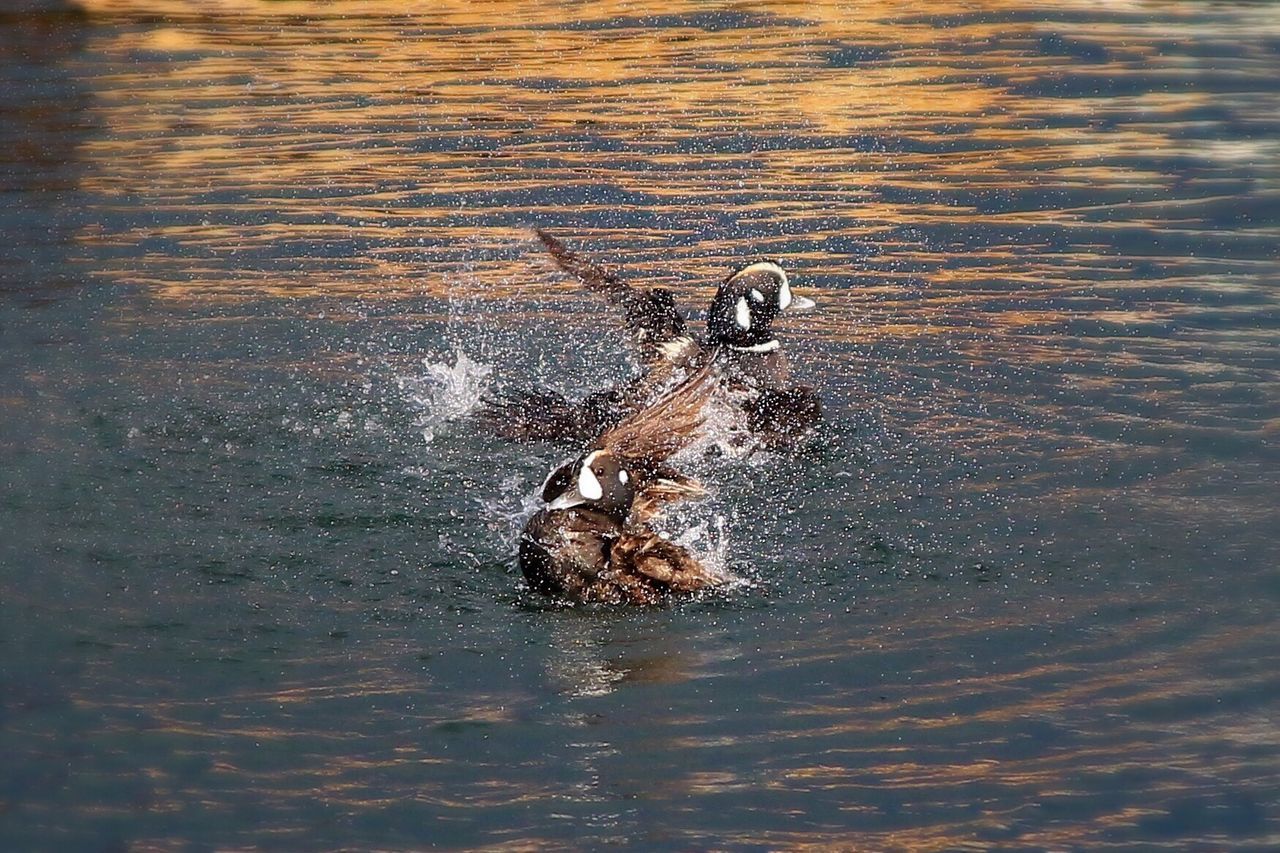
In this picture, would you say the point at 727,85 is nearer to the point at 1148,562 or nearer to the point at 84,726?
the point at 1148,562

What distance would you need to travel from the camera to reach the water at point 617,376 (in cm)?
712

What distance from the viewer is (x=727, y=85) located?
53.5 feet

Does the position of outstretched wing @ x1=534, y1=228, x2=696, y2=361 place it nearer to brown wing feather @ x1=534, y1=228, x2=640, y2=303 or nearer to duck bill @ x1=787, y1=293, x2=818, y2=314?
brown wing feather @ x1=534, y1=228, x2=640, y2=303

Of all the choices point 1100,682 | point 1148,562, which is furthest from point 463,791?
point 1148,562

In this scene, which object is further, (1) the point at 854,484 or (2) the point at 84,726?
(1) the point at 854,484

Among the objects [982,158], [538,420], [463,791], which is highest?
[982,158]

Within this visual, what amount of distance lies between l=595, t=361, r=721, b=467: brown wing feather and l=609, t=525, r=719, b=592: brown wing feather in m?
0.61

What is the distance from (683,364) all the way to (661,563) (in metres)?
2.41

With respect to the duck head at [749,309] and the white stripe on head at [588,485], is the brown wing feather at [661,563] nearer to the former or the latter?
the white stripe on head at [588,485]

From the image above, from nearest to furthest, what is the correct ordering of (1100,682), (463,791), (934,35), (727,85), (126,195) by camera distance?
(463,791) → (1100,682) → (126,195) → (727,85) → (934,35)

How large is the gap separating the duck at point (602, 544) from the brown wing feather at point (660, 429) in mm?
17

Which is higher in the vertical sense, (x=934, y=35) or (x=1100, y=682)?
(x=934, y=35)

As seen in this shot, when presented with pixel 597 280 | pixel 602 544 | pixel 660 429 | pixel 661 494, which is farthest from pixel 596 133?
pixel 602 544

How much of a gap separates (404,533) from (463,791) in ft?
7.03
